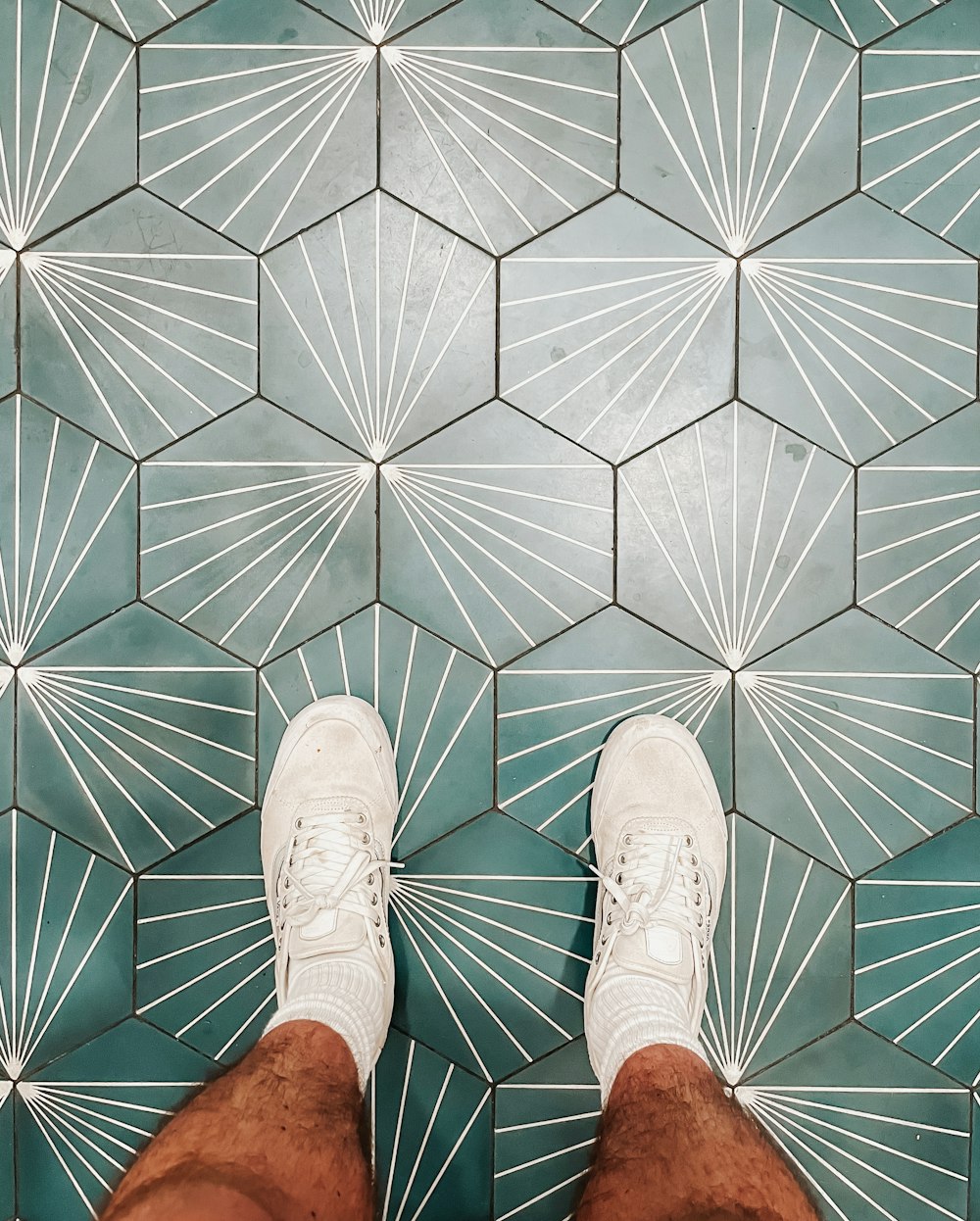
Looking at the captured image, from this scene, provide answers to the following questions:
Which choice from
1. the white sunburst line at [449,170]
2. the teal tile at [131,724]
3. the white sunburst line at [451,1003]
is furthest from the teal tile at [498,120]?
the white sunburst line at [451,1003]

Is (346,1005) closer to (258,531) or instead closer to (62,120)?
(258,531)

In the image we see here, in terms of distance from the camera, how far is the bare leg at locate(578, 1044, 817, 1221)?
614mm

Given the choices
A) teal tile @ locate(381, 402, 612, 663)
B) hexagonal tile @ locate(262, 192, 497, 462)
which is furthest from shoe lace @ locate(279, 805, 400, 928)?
hexagonal tile @ locate(262, 192, 497, 462)

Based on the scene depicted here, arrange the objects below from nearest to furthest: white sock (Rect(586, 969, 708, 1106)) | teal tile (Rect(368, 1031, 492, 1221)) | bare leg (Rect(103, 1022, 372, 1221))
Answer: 1. bare leg (Rect(103, 1022, 372, 1221))
2. white sock (Rect(586, 969, 708, 1106))
3. teal tile (Rect(368, 1031, 492, 1221))

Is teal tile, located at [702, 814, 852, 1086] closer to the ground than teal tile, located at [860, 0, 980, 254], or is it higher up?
closer to the ground

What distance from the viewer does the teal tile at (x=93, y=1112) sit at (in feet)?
3.05

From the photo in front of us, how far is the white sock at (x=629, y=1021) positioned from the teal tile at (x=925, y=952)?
0.80 feet

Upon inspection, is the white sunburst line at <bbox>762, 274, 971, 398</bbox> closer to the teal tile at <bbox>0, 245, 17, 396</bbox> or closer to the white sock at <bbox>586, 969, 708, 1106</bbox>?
the white sock at <bbox>586, 969, 708, 1106</bbox>

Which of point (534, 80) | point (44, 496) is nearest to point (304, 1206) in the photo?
point (44, 496)

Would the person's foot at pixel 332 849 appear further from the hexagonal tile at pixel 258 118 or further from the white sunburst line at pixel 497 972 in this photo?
the hexagonal tile at pixel 258 118

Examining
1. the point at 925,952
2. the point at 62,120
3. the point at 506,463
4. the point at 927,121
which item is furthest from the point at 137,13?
the point at 925,952

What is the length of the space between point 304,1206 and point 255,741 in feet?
1.52

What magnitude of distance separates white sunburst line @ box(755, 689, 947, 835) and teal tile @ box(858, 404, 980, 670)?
0.47ft

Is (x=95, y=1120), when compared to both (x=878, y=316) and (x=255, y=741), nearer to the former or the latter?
(x=255, y=741)
